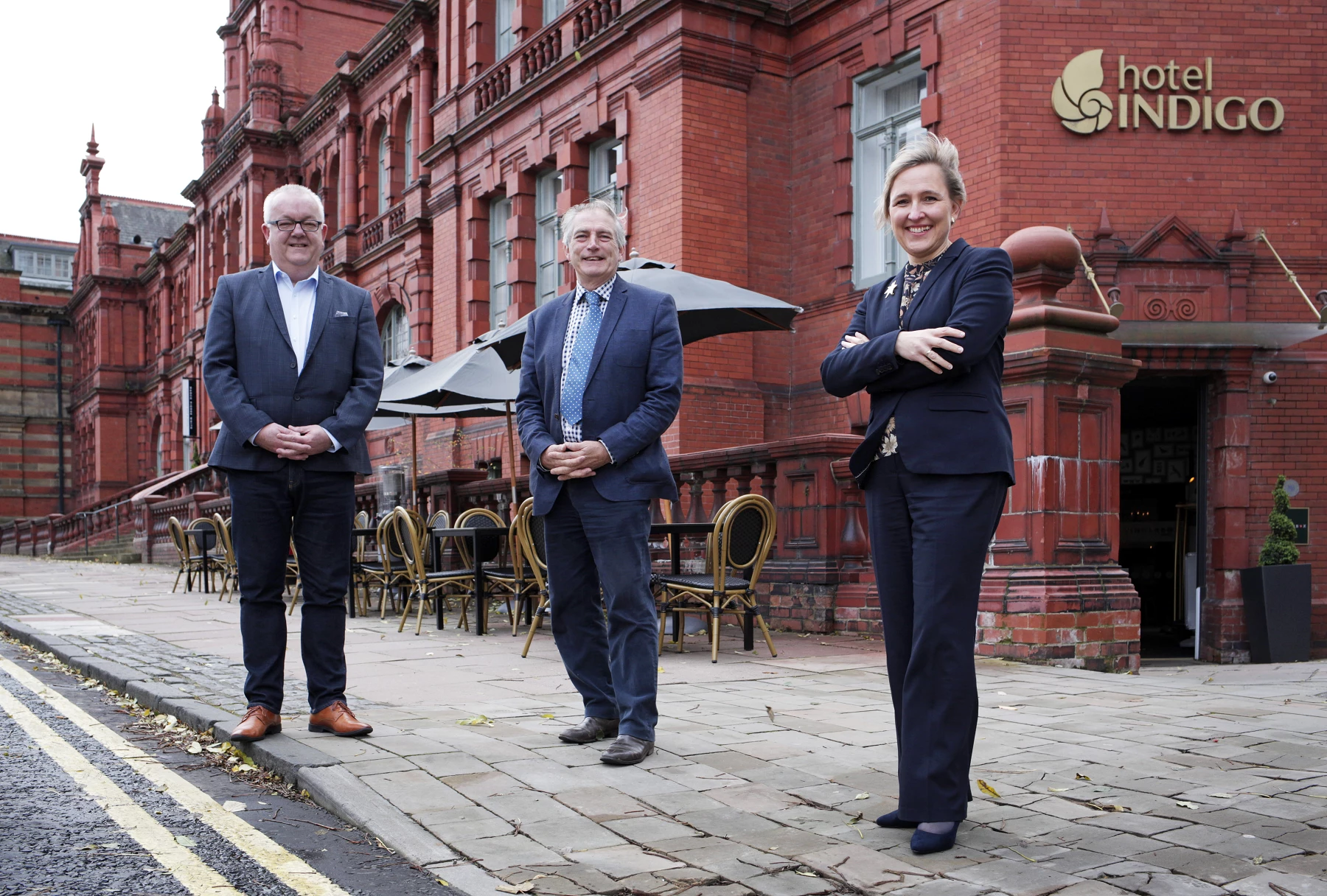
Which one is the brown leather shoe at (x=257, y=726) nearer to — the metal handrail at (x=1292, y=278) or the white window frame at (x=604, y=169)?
the metal handrail at (x=1292, y=278)

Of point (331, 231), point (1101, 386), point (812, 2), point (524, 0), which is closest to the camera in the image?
point (1101, 386)

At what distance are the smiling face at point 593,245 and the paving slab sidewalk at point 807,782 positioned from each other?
6.24 ft

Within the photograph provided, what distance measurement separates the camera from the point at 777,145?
15922mm

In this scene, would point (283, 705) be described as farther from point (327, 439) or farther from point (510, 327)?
point (510, 327)

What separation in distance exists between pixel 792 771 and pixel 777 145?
12.8m

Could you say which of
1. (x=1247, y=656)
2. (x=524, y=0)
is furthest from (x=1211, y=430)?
(x=524, y=0)

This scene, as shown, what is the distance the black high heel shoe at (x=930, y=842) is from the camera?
3.33m

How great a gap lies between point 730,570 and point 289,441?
4084mm

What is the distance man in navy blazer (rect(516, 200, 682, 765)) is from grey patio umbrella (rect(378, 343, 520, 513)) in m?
5.37

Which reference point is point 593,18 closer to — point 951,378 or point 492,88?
point 492,88

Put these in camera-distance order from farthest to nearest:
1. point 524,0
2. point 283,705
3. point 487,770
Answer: point 524,0 < point 283,705 < point 487,770

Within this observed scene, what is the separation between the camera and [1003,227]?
12.5m

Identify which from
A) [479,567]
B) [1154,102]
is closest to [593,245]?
[479,567]

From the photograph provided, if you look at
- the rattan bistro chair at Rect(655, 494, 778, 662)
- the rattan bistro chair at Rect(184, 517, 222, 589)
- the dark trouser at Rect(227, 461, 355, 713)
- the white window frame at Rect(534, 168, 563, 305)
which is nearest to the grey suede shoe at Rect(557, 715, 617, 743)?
the dark trouser at Rect(227, 461, 355, 713)
